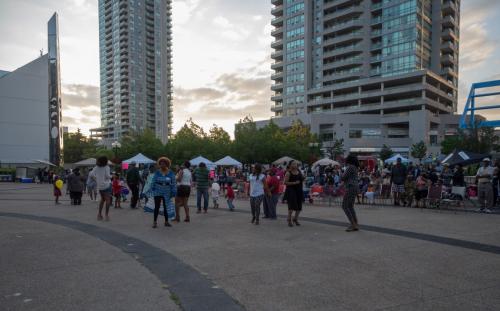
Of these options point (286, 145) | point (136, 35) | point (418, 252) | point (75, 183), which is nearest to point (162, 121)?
point (136, 35)

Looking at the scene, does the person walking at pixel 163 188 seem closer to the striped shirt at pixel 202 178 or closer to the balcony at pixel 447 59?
the striped shirt at pixel 202 178

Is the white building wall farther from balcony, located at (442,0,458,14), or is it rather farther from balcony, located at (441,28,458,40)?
balcony, located at (442,0,458,14)

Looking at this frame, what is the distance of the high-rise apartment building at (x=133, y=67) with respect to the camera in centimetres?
12269

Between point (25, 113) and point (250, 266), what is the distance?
186 feet

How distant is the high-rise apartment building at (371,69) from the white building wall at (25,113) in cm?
4478

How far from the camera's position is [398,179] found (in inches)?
533

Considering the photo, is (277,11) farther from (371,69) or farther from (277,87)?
(371,69)

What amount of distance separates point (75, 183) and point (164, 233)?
8434mm

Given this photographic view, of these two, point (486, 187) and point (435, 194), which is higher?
point (486, 187)

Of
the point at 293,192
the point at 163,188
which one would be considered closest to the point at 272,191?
the point at 293,192

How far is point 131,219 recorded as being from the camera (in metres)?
10.1

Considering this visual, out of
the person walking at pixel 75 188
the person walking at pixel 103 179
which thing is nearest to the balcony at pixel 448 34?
the person walking at pixel 75 188

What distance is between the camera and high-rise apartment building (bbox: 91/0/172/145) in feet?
403

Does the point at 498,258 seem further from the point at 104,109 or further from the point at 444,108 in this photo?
the point at 104,109
